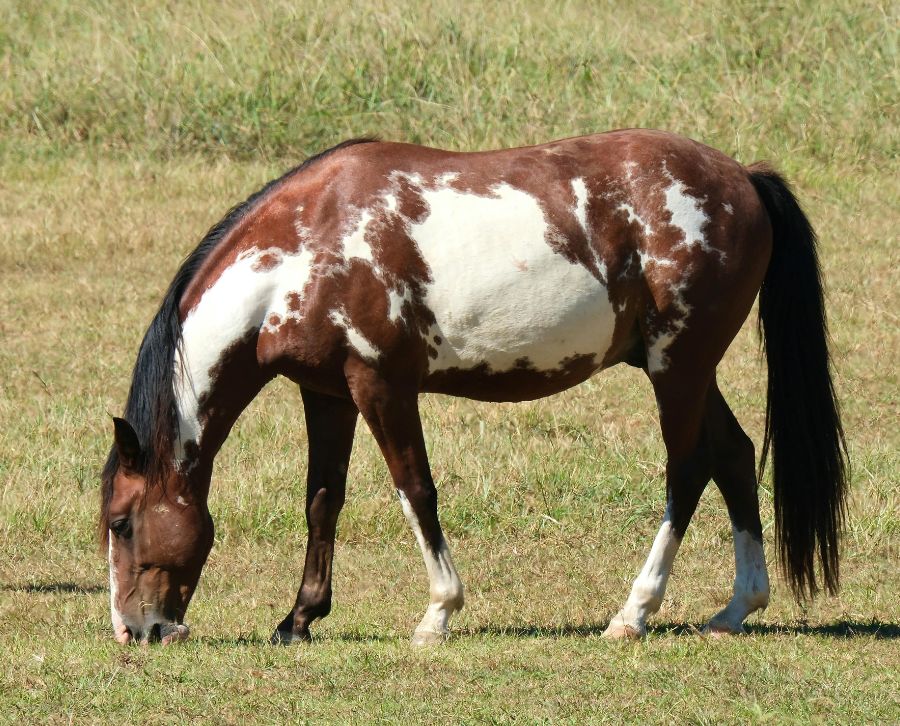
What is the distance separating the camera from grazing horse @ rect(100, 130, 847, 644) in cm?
525

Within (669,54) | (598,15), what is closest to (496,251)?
(669,54)

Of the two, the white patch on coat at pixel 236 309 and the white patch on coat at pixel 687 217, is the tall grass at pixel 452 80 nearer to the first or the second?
the white patch on coat at pixel 687 217

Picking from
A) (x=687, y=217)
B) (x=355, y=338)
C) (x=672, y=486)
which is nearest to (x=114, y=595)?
(x=355, y=338)

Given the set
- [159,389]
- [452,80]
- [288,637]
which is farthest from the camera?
[452,80]

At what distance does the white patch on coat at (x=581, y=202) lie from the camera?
Answer: 5422mm

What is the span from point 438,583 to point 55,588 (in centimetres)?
197

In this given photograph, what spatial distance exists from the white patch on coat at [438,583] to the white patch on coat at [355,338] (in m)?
0.54

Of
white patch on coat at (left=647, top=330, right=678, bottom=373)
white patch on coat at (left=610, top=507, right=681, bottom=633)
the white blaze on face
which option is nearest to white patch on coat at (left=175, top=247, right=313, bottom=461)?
the white blaze on face

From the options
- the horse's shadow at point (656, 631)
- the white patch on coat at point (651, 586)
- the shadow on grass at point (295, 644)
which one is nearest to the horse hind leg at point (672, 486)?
the white patch on coat at point (651, 586)

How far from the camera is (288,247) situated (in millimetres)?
5258

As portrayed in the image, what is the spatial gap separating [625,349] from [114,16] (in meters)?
11.2

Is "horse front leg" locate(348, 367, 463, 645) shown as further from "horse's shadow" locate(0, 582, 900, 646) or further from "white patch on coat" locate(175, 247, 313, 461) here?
"white patch on coat" locate(175, 247, 313, 461)

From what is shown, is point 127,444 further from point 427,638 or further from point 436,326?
point 427,638

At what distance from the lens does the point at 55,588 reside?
640cm
